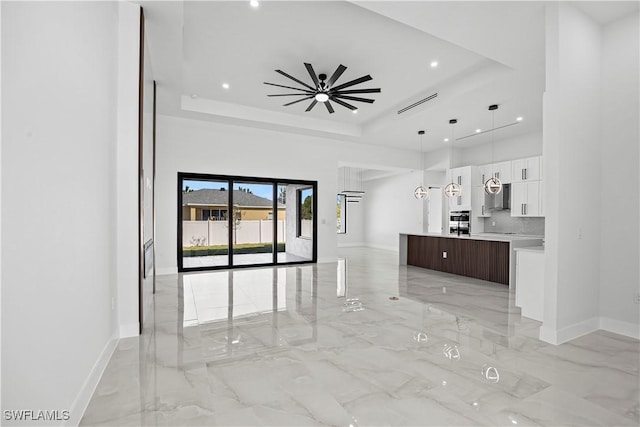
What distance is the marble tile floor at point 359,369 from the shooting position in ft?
6.37

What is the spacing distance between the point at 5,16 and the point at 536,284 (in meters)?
4.96

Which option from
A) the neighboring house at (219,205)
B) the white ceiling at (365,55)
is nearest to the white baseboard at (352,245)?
the neighboring house at (219,205)

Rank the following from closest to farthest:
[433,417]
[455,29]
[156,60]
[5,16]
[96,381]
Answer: [5,16] → [433,417] → [96,381] → [455,29] → [156,60]

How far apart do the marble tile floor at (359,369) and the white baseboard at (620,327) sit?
113 mm

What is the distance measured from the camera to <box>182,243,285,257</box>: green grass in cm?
707

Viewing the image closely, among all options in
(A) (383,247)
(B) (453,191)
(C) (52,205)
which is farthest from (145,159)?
(A) (383,247)

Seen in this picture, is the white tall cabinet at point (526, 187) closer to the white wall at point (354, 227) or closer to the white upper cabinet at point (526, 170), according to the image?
the white upper cabinet at point (526, 170)

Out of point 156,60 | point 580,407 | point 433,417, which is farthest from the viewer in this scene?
point 156,60

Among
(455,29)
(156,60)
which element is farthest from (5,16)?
(455,29)

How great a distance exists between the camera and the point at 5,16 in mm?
1280

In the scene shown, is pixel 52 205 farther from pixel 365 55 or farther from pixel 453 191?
pixel 453 191

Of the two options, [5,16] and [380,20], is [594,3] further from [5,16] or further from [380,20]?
[5,16]

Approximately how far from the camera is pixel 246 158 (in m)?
7.58

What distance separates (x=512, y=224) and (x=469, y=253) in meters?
2.66
